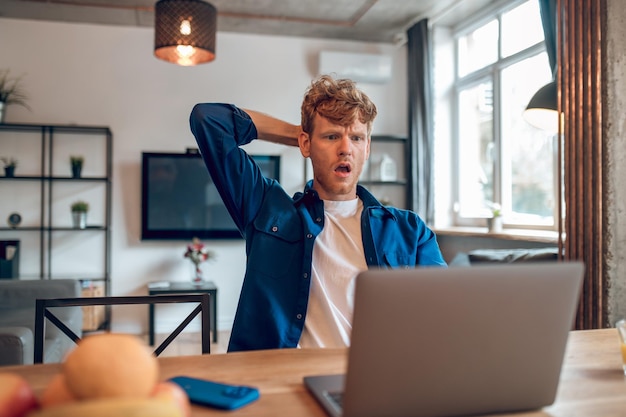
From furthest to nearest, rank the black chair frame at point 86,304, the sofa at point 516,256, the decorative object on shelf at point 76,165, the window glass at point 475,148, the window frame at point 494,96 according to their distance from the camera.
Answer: the window glass at point 475,148
the decorative object on shelf at point 76,165
the window frame at point 494,96
the sofa at point 516,256
the black chair frame at point 86,304

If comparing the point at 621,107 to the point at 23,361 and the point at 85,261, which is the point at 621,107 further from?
the point at 85,261

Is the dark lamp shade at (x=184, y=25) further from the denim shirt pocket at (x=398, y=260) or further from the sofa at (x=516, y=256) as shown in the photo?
the denim shirt pocket at (x=398, y=260)

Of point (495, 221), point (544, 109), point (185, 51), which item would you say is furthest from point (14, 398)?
point (495, 221)

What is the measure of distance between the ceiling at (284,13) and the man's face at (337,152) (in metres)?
3.09

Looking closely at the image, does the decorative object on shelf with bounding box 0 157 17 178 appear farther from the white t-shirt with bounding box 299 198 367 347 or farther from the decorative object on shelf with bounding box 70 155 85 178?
the white t-shirt with bounding box 299 198 367 347

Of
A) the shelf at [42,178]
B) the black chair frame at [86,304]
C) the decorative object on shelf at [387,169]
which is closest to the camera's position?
the black chair frame at [86,304]

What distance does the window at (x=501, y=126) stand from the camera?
401 centimetres

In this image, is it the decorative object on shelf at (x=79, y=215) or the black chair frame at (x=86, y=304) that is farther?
the decorative object on shelf at (x=79, y=215)

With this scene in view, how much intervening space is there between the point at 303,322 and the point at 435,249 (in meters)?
0.46

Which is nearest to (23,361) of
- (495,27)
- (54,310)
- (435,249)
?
(54,310)

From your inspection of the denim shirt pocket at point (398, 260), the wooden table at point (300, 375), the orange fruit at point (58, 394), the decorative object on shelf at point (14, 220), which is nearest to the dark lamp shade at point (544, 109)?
the denim shirt pocket at point (398, 260)

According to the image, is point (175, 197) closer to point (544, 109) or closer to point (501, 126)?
point (501, 126)

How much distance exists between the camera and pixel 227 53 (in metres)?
5.03

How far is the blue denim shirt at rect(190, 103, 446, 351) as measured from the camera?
1467 millimetres
